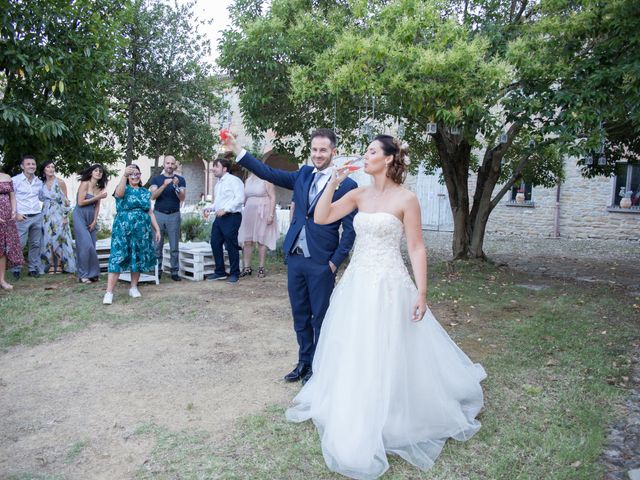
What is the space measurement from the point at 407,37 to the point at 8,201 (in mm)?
6173

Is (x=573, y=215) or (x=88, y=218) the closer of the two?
(x=88, y=218)

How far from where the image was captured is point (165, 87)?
14977 mm

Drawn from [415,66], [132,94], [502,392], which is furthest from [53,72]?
[502,392]

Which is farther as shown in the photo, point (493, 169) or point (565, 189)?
point (565, 189)

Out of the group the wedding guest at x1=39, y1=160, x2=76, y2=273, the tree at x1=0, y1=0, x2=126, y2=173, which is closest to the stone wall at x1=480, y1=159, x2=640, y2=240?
the tree at x1=0, y1=0, x2=126, y2=173

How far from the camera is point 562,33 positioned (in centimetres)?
738

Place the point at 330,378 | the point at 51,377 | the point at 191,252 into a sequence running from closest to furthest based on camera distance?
1. the point at 330,378
2. the point at 51,377
3. the point at 191,252

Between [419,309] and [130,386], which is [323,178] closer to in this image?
[419,309]

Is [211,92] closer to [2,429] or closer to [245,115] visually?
[245,115]

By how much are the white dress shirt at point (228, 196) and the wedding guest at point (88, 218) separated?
67.3 inches

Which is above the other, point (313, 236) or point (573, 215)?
point (313, 236)

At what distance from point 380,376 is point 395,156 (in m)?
1.40

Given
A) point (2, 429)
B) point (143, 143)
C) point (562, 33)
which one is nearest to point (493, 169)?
point (562, 33)

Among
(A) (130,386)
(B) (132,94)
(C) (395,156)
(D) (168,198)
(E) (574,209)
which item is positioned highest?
(B) (132,94)
